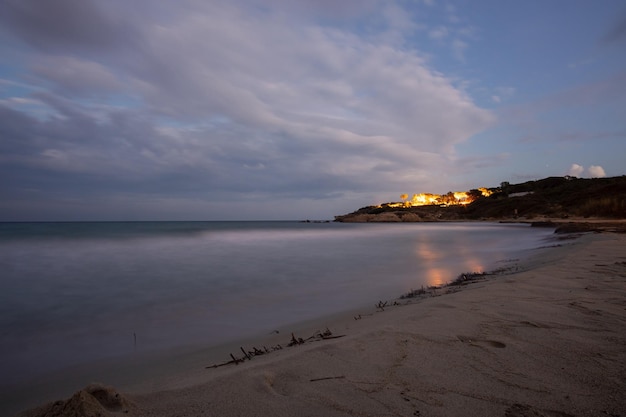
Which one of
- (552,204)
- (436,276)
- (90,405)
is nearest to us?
(90,405)

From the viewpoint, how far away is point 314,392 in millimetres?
1945

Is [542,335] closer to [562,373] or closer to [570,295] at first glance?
[562,373]

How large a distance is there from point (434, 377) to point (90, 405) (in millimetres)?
1984

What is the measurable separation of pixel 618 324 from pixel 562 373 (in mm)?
1431

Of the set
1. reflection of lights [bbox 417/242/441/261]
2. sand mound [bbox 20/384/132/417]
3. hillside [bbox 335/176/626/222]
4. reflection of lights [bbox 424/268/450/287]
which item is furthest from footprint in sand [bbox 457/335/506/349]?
hillside [bbox 335/176/626/222]

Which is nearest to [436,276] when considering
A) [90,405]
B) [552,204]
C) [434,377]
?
[434,377]

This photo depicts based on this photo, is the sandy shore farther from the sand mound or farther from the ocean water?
the ocean water

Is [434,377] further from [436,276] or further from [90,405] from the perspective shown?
[436,276]

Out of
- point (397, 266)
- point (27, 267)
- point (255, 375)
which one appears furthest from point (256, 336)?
point (27, 267)

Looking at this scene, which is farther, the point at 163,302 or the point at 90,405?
the point at 163,302

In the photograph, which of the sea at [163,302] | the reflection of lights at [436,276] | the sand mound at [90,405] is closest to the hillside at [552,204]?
the reflection of lights at [436,276]

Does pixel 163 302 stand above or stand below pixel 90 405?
below

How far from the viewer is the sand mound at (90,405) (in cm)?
164

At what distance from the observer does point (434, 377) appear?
2.07m
